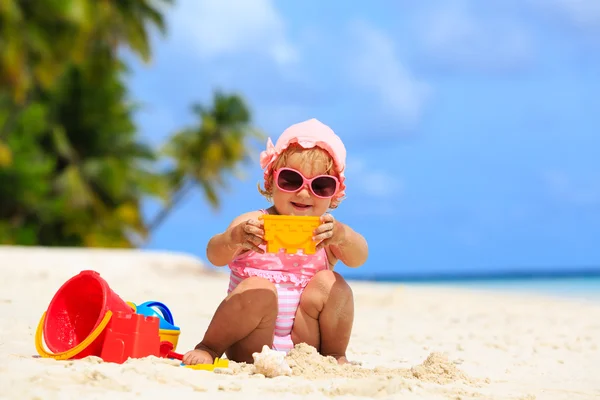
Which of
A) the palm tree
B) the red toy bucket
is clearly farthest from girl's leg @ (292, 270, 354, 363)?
the palm tree

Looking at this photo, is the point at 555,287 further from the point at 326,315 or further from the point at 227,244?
the point at 227,244

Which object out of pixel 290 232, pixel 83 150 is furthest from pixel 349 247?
pixel 83 150

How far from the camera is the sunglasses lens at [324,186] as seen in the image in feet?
11.6

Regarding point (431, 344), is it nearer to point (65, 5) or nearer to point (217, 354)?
point (217, 354)

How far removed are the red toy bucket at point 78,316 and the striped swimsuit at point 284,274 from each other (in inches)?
24.2

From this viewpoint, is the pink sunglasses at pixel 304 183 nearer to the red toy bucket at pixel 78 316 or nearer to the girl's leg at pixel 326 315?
the girl's leg at pixel 326 315

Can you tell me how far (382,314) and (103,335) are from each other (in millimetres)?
4340

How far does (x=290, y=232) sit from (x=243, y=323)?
55 centimetres

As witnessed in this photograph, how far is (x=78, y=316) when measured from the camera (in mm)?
3828

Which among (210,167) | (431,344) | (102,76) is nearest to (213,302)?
(431,344)

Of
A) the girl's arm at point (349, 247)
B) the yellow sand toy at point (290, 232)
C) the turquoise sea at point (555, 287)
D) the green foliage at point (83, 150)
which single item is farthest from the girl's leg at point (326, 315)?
the green foliage at point (83, 150)

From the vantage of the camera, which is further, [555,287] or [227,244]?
[555,287]

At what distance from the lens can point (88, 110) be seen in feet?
79.8

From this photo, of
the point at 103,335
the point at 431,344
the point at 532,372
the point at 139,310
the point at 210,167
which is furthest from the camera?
the point at 210,167
